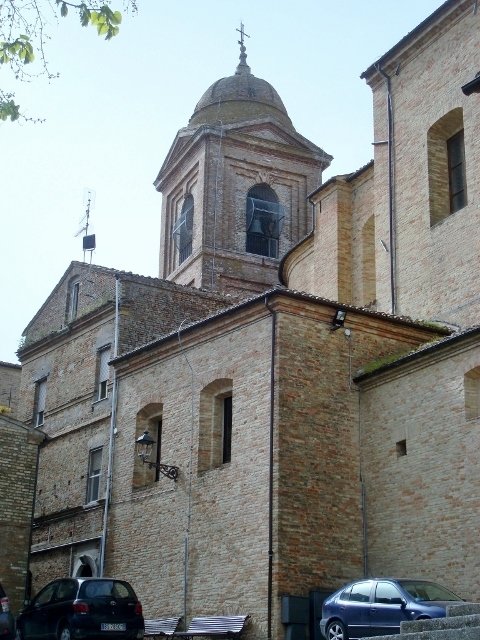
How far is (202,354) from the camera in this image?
21312 mm

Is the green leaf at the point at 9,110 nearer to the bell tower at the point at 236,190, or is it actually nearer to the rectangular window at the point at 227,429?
the rectangular window at the point at 227,429

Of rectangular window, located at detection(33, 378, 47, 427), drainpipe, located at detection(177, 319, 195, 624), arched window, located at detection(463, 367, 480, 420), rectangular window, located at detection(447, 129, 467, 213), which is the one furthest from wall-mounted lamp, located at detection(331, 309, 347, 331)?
rectangular window, located at detection(33, 378, 47, 427)

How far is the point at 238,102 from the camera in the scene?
41156 mm

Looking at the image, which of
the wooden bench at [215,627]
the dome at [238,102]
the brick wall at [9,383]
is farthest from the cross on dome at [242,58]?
the wooden bench at [215,627]

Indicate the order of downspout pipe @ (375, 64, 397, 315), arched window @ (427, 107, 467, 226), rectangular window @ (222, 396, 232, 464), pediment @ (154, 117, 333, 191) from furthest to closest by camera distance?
pediment @ (154, 117, 333, 191)
downspout pipe @ (375, 64, 397, 315)
arched window @ (427, 107, 467, 226)
rectangular window @ (222, 396, 232, 464)

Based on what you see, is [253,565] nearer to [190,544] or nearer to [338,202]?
[190,544]

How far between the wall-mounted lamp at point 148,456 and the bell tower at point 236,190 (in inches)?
579

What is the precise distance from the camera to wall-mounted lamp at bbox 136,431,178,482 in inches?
828

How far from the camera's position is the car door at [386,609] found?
14.3 metres

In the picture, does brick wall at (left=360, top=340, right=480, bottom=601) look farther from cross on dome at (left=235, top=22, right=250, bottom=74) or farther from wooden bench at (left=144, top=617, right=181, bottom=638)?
cross on dome at (left=235, top=22, right=250, bottom=74)

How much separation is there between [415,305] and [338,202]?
535cm

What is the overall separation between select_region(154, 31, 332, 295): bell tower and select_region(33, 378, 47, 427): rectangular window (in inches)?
358

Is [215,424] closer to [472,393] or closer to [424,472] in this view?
[424,472]

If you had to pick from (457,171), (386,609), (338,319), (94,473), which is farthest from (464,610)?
(94,473)
